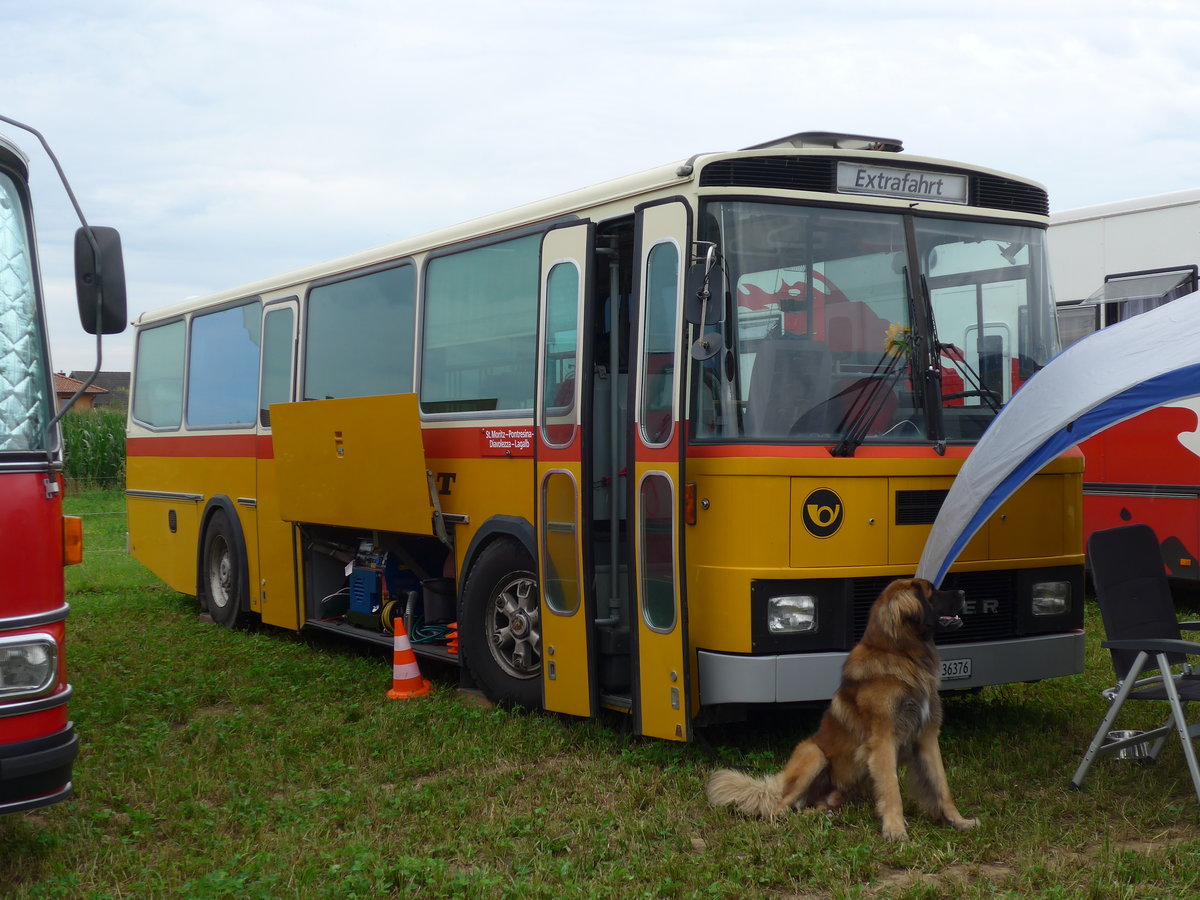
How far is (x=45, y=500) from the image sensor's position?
16.2 feet

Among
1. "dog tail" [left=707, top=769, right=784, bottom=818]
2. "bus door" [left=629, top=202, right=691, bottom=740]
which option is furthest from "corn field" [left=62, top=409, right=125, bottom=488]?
"dog tail" [left=707, top=769, right=784, bottom=818]

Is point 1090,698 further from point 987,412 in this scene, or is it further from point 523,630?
point 523,630

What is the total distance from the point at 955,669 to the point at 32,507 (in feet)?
14.2

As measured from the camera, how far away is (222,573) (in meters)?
12.0

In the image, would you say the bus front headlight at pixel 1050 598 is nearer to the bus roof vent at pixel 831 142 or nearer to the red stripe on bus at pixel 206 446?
the bus roof vent at pixel 831 142

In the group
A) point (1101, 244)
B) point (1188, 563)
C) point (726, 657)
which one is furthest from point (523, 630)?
point (1101, 244)

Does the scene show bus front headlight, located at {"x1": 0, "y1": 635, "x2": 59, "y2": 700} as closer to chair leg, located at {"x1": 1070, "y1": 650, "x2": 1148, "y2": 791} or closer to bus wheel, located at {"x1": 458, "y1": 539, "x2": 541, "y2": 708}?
bus wheel, located at {"x1": 458, "y1": 539, "x2": 541, "y2": 708}

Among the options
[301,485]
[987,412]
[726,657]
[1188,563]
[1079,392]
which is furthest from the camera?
[1188,563]

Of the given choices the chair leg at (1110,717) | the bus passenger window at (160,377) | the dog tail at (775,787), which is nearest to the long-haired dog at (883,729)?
the dog tail at (775,787)

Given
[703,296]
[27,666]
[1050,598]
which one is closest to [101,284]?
[27,666]

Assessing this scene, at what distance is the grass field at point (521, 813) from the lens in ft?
16.4

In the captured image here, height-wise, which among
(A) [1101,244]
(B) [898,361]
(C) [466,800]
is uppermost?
(A) [1101,244]

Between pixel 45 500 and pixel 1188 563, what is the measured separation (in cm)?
864

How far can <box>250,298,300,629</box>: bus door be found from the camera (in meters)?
10.5
